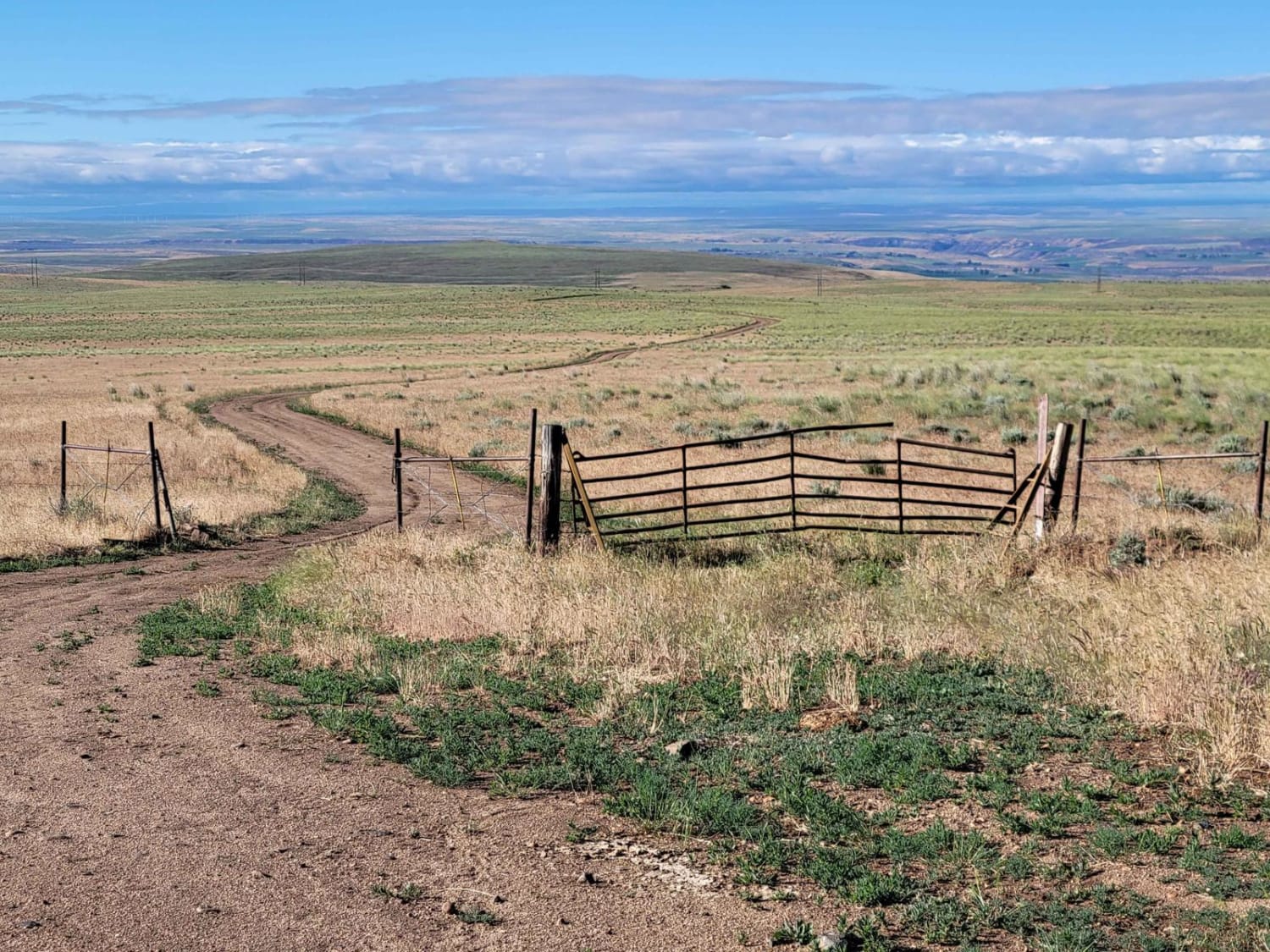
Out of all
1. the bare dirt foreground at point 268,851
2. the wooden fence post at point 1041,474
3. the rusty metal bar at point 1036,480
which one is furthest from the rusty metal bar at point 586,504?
the bare dirt foreground at point 268,851

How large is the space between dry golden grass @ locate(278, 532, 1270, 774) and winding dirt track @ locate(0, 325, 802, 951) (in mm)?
1733

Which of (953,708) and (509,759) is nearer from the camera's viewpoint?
(509,759)

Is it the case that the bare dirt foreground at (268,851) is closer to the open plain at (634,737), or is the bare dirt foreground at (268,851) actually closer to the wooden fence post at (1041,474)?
the open plain at (634,737)

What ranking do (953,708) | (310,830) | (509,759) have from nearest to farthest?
(310,830) → (509,759) → (953,708)

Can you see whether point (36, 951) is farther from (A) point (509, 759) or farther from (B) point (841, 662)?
(B) point (841, 662)

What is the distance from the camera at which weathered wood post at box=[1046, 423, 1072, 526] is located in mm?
15477

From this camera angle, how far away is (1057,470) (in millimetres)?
15625

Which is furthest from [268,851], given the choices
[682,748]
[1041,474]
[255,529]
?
[255,529]

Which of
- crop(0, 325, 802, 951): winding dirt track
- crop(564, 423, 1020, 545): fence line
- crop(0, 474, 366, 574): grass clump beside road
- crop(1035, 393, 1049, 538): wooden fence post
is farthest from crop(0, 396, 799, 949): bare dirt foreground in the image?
crop(1035, 393, 1049, 538): wooden fence post

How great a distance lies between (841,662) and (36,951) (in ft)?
19.6

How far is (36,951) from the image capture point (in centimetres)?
562

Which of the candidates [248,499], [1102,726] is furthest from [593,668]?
[248,499]

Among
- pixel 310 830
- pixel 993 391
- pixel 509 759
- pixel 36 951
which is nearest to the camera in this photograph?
pixel 36 951

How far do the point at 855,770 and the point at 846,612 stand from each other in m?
3.55
